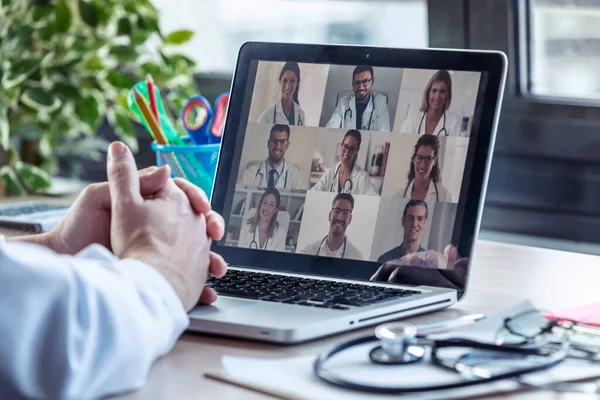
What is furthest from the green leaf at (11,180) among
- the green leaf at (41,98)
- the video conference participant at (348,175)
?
the video conference participant at (348,175)

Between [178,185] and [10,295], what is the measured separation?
29cm

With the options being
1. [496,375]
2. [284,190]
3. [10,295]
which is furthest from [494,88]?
[10,295]

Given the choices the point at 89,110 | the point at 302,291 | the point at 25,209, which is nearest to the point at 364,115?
the point at 302,291

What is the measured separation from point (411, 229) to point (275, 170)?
6.8 inches

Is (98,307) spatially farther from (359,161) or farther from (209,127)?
(209,127)

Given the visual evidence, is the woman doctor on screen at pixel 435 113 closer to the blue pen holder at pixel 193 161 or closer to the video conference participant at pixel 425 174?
the video conference participant at pixel 425 174

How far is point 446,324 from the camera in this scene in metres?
0.79

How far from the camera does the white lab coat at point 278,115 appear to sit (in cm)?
101

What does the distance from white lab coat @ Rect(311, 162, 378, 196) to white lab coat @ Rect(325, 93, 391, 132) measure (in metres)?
0.05

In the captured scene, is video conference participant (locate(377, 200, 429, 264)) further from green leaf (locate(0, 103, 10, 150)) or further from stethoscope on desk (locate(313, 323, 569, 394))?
green leaf (locate(0, 103, 10, 150))

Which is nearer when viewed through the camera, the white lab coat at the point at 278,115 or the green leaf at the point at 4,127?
the white lab coat at the point at 278,115

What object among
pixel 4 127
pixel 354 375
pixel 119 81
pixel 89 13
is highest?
pixel 89 13

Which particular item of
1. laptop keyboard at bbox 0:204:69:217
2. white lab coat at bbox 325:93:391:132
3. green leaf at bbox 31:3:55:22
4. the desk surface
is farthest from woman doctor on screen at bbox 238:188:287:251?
green leaf at bbox 31:3:55:22

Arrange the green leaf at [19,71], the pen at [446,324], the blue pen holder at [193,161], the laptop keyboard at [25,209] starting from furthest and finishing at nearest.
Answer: the green leaf at [19,71]
the laptop keyboard at [25,209]
the blue pen holder at [193,161]
the pen at [446,324]
